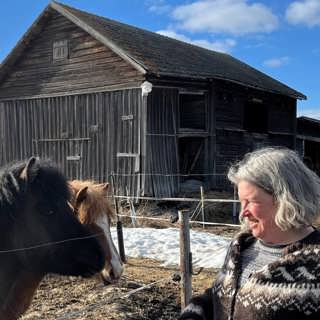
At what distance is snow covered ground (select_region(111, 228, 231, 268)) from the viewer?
8.39 m

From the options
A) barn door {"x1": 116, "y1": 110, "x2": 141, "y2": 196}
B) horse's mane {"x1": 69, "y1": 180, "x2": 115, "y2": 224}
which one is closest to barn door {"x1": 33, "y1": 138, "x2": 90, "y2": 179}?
barn door {"x1": 116, "y1": 110, "x2": 141, "y2": 196}

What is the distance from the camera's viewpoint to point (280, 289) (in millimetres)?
1854

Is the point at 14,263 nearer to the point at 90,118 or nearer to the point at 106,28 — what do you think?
the point at 90,118

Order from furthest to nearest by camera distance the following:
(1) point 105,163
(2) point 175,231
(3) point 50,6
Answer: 1. (3) point 50,6
2. (1) point 105,163
3. (2) point 175,231

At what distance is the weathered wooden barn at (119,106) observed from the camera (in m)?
15.4

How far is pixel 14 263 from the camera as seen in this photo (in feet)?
9.83

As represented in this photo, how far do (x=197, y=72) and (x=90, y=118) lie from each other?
13.5 ft

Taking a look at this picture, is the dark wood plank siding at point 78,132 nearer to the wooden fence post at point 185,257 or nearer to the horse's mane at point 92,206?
the horse's mane at point 92,206

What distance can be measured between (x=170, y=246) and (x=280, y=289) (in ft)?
26.1

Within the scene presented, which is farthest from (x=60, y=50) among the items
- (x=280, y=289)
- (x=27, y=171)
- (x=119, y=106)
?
(x=280, y=289)

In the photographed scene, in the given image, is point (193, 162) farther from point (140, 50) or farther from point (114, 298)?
point (114, 298)

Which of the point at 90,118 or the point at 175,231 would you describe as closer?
the point at 175,231

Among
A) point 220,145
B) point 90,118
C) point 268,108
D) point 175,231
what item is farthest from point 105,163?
point 268,108

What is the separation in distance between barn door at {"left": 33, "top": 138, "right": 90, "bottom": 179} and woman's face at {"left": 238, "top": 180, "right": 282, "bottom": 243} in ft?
49.1
